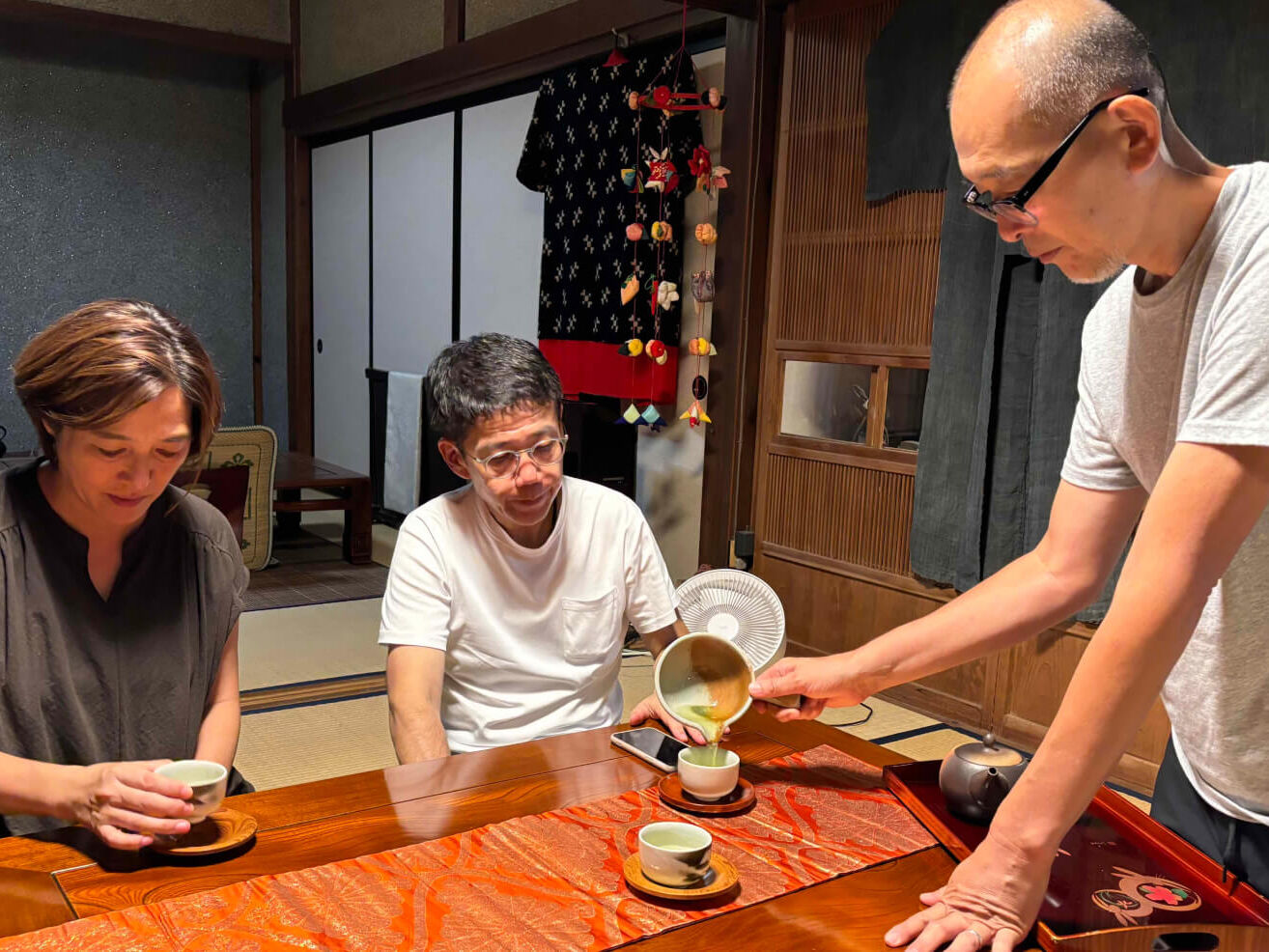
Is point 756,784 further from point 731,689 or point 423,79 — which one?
point 423,79

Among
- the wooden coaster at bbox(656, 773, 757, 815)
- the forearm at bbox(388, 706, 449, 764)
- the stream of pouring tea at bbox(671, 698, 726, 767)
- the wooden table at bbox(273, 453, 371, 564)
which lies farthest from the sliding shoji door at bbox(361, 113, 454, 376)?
the wooden coaster at bbox(656, 773, 757, 815)

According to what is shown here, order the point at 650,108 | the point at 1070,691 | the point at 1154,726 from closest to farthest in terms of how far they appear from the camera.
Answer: the point at 1070,691 → the point at 1154,726 → the point at 650,108

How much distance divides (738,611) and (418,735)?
587 mm

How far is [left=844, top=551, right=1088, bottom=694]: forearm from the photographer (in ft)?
4.35

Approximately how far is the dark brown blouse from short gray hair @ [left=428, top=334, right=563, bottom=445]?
0.42 metres

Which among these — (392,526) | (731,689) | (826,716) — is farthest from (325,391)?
(731,689)

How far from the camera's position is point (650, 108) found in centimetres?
432

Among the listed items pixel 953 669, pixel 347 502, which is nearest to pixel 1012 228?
pixel 953 669

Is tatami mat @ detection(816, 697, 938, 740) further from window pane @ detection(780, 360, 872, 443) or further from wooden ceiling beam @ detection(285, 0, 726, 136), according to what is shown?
wooden ceiling beam @ detection(285, 0, 726, 136)

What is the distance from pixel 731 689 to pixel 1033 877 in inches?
20.9

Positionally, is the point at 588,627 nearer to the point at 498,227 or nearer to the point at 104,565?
the point at 104,565

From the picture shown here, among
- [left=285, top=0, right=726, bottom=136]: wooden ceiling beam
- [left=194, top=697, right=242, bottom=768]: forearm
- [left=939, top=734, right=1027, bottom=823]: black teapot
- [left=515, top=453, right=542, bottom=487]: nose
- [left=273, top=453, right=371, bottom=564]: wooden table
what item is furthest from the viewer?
[left=273, top=453, right=371, bottom=564]: wooden table

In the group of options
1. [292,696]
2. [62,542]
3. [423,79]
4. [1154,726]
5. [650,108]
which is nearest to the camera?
[62,542]

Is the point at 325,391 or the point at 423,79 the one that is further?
the point at 325,391
